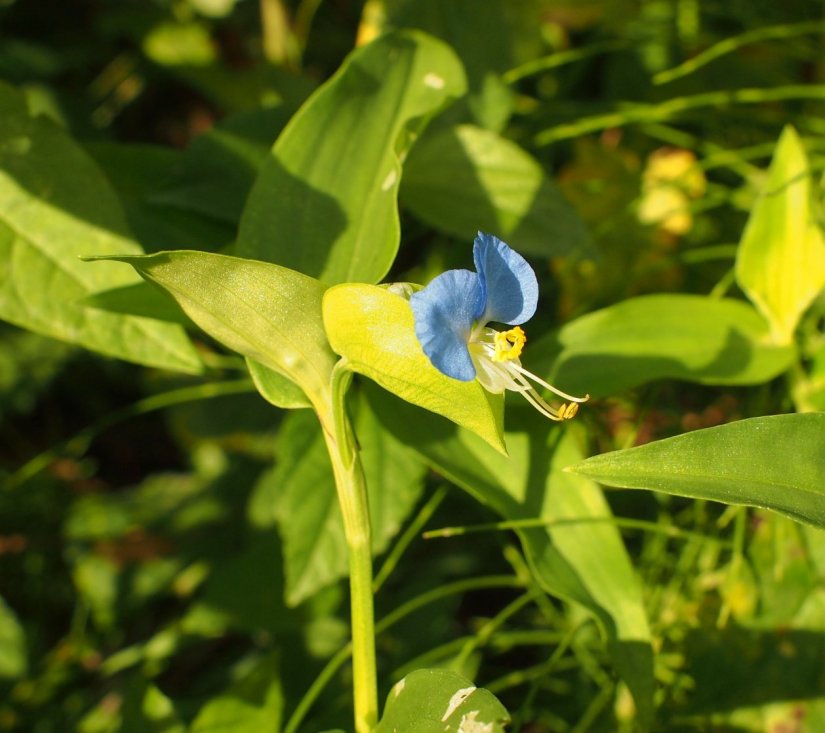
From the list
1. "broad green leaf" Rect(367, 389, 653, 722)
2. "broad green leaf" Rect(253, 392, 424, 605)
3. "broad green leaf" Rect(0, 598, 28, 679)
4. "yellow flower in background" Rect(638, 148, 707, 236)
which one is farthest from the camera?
"yellow flower in background" Rect(638, 148, 707, 236)

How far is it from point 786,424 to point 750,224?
0.44 meters

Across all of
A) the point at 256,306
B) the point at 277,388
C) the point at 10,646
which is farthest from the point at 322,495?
the point at 10,646

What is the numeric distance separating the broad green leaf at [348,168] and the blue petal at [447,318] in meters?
0.19

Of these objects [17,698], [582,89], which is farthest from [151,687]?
[582,89]

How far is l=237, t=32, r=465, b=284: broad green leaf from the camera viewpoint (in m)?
0.91

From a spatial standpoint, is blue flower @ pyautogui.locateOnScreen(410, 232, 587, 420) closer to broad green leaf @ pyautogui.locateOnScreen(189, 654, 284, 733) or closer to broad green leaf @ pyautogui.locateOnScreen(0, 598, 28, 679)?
broad green leaf @ pyautogui.locateOnScreen(189, 654, 284, 733)

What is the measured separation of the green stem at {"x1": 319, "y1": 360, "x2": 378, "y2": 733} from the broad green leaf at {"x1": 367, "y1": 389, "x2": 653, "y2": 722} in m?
0.15

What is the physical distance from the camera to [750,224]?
1104 millimetres

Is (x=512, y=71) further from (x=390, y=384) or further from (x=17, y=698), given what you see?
(x=17, y=698)

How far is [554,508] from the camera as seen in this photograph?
0.96 m

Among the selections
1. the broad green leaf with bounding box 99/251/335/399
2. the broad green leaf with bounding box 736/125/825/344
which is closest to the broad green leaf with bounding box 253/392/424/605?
the broad green leaf with bounding box 99/251/335/399

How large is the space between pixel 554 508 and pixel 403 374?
1.07 feet

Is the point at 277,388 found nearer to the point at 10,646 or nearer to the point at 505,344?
the point at 505,344

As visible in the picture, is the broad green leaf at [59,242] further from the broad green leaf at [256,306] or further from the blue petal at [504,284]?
the blue petal at [504,284]
